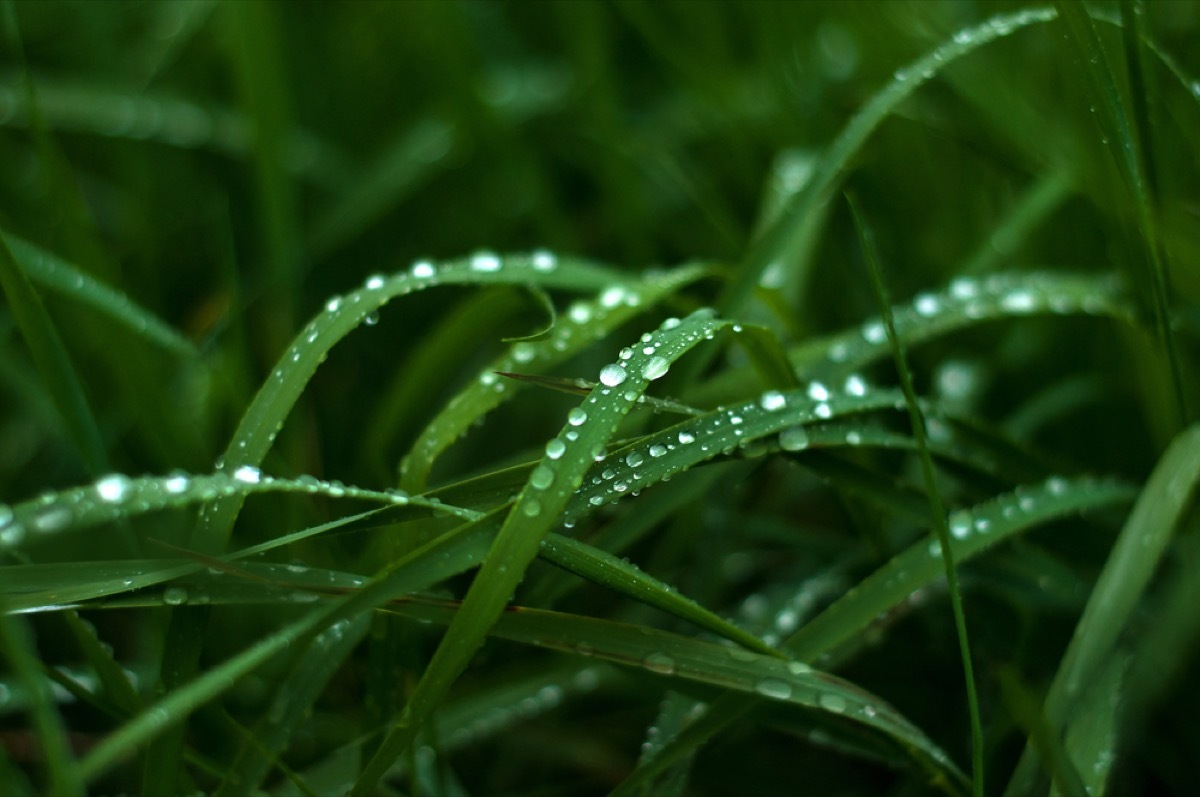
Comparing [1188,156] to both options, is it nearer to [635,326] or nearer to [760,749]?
[635,326]

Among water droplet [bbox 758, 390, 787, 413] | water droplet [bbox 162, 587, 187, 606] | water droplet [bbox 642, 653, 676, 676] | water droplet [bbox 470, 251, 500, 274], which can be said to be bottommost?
water droplet [bbox 642, 653, 676, 676]

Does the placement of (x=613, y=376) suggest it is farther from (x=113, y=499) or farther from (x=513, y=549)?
(x=113, y=499)

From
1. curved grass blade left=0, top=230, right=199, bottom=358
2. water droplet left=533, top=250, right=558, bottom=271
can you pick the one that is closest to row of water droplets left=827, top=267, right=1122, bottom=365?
water droplet left=533, top=250, right=558, bottom=271

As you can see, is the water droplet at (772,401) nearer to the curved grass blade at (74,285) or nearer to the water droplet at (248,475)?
the water droplet at (248,475)

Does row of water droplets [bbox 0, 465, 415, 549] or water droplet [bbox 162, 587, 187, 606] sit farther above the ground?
row of water droplets [bbox 0, 465, 415, 549]

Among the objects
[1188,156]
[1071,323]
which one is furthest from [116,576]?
[1188,156]

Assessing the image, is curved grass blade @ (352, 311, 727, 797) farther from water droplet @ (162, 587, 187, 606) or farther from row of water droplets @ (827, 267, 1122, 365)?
row of water droplets @ (827, 267, 1122, 365)
